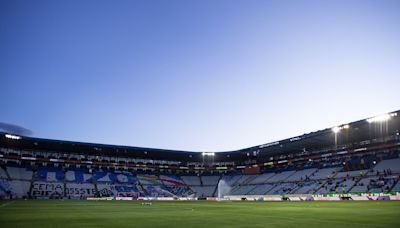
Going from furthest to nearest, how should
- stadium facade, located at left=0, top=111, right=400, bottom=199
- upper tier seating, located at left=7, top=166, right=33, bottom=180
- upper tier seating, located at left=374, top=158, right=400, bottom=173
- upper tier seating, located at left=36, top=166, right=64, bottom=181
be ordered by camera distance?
upper tier seating, located at left=36, top=166, right=64, bottom=181, upper tier seating, located at left=7, top=166, right=33, bottom=180, stadium facade, located at left=0, top=111, right=400, bottom=199, upper tier seating, located at left=374, top=158, right=400, bottom=173

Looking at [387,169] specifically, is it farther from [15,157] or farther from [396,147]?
[15,157]

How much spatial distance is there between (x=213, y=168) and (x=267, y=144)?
A: 34.1 m

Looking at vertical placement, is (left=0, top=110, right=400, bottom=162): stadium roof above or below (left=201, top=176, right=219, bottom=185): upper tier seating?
above

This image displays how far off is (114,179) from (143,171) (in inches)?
542

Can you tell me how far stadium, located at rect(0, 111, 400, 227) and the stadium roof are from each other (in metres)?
0.20

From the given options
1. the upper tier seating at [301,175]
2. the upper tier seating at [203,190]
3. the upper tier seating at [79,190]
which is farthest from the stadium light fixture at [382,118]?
the upper tier seating at [79,190]

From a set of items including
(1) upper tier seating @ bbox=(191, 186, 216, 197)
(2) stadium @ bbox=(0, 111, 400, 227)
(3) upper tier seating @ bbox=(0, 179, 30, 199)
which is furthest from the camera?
(1) upper tier seating @ bbox=(191, 186, 216, 197)

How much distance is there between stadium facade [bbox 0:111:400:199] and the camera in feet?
215

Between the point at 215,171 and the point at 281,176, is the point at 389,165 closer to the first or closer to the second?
the point at 281,176

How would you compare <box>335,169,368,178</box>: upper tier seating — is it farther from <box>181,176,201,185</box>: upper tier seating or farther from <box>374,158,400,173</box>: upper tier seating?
<box>181,176,201,185</box>: upper tier seating

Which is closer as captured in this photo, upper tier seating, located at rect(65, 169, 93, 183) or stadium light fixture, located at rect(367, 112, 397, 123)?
stadium light fixture, located at rect(367, 112, 397, 123)

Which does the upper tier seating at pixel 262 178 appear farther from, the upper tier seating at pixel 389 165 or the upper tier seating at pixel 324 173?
the upper tier seating at pixel 389 165

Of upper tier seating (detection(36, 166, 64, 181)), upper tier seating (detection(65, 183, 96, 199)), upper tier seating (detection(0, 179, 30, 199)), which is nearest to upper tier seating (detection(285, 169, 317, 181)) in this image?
upper tier seating (detection(65, 183, 96, 199))

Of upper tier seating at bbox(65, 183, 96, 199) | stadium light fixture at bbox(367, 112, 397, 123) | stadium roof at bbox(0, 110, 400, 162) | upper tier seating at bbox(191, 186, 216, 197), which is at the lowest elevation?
upper tier seating at bbox(191, 186, 216, 197)
